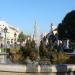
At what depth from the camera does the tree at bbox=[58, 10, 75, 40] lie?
5693 centimetres

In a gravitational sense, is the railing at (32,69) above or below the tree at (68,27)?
below

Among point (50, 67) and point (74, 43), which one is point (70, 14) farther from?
point (50, 67)

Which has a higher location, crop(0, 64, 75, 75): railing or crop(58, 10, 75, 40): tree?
crop(58, 10, 75, 40): tree

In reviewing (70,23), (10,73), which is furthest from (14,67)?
(70,23)

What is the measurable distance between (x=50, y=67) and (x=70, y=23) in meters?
44.8

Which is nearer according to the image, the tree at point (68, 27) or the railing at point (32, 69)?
the railing at point (32, 69)

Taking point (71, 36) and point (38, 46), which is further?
point (71, 36)

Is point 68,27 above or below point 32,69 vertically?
above

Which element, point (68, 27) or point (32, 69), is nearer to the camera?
point (32, 69)

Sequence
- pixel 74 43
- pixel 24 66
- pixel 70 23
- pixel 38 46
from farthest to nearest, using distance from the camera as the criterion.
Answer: pixel 74 43 → pixel 70 23 → pixel 38 46 → pixel 24 66

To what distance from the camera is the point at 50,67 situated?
509 inches

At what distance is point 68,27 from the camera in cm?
5834

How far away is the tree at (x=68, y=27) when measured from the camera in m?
56.9

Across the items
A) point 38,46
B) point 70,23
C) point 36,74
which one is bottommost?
point 36,74
